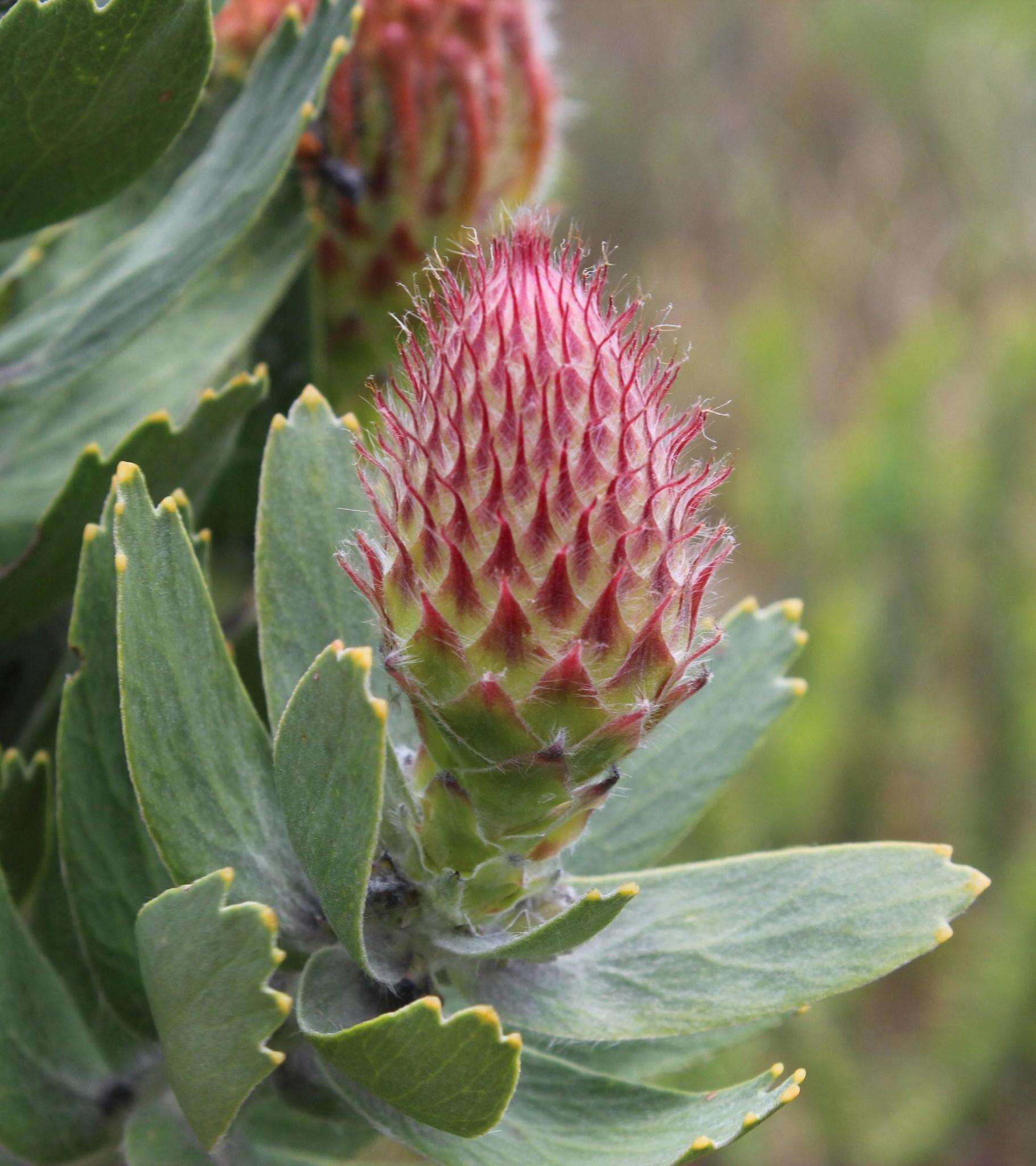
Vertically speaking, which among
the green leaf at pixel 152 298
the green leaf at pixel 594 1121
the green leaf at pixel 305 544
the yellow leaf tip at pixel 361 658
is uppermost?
the green leaf at pixel 152 298

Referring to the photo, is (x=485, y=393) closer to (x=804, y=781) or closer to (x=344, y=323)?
(x=344, y=323)

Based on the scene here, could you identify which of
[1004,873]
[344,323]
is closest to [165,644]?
[344,323]

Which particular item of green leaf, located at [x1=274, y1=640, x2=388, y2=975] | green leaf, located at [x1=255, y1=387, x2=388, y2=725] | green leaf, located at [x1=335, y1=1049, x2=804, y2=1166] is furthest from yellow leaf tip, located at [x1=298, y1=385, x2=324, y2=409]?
green leaf, located at [x1=335, y1=1049, x2=804, y2=1166]

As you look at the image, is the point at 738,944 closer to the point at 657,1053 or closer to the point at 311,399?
the point at 657,1053

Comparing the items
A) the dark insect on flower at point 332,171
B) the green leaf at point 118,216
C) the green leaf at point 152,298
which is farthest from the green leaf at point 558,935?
the dark insect on flower at point 332,171

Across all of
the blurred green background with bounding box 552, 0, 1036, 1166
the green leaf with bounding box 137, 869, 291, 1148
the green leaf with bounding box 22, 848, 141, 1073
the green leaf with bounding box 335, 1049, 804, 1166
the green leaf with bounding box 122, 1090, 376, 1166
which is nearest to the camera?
the green leaf with bounding box 137, 869, 291, 1148

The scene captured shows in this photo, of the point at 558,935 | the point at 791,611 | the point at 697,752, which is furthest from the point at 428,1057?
the point at 791,611

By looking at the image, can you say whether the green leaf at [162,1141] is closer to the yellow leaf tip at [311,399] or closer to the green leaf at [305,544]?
the green leaf at [305,544]

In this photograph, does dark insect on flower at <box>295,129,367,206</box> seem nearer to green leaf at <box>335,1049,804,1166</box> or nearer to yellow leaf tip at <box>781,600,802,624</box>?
yellow leaf tip at <box>781,600,802,624</box>
